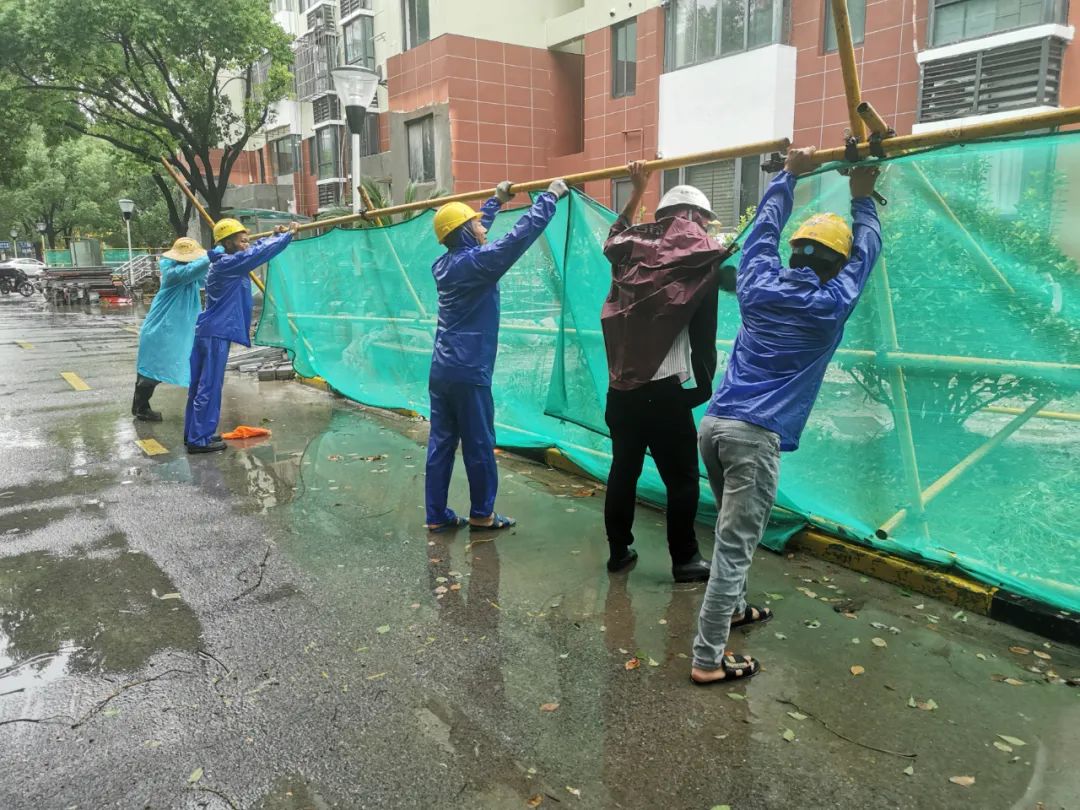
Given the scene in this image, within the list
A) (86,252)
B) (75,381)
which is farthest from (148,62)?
(86,252)

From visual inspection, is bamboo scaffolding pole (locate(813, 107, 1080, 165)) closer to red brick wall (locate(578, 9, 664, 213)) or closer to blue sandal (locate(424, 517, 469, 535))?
blue sandal (locate(424, 517, 469, 535))

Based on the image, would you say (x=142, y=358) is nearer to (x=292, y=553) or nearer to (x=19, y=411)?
(x=19, y=411)

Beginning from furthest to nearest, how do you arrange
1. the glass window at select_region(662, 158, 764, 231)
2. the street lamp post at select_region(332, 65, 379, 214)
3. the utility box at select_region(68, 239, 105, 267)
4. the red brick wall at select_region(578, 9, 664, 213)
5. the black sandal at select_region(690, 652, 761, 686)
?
the utility box at select_region(68, 239, 105, 267)
the red brick wall at select_region(578, 9, 664, 213)
the glass window at select_region(662, 158, 764, 231)
the street lamp post at select_region(332, 65, 379, 214)
the black sandal at select_region(690, 652, 761, 686)

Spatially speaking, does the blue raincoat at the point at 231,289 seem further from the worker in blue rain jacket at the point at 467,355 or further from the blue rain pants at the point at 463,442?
the blue rain pants at the point at 463,442

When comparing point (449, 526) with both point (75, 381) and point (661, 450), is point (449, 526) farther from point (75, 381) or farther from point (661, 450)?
point (75, 381)

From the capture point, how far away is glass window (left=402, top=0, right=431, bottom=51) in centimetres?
2273

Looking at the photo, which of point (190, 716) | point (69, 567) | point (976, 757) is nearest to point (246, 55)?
point (69, 567)

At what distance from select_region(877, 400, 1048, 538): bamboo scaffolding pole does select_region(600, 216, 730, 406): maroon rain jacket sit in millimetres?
1147

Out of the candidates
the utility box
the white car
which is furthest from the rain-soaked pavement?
the utility box

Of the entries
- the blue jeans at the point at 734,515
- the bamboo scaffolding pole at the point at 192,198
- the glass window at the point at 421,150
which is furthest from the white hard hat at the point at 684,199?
the glass window at the point at 421,150

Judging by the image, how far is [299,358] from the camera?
9.67m

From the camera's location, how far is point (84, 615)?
377cm

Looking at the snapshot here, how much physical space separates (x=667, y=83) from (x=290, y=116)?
21.8 metres

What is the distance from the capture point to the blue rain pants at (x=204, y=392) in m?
6.89
